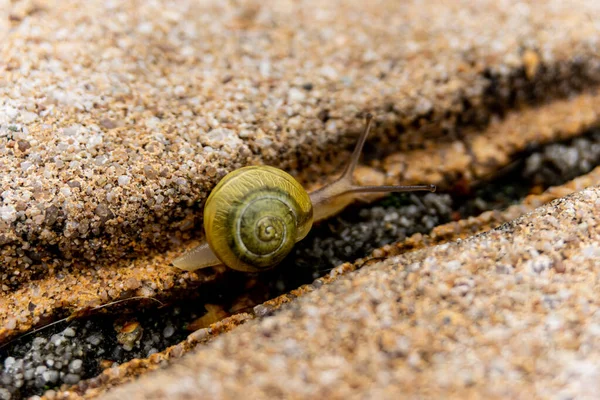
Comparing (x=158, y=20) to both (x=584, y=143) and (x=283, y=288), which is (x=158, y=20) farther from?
(x=584, y=143)

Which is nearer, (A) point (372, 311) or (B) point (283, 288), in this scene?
(A) point (372, 311)

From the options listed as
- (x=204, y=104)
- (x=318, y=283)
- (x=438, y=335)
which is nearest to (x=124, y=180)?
(x=204, y=104)

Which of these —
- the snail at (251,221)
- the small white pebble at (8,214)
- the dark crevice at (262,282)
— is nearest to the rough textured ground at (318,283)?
the dark crevice at (262,282)

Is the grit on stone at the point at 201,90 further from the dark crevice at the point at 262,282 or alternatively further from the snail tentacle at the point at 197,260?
the dark crevice at the point at 262,282

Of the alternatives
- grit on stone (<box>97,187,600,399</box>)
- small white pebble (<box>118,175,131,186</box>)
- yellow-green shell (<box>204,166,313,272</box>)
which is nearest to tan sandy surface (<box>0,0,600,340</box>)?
small white pebble (<box>118,175,131,186</box>)

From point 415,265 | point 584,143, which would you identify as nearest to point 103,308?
point 415,265

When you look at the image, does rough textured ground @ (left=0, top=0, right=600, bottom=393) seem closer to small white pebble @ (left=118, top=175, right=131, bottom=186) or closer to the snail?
small white pebble @ (left=118, top=175, right=131, bottom=186)

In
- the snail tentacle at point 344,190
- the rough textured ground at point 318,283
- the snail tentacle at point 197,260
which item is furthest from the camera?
the snail tentacle at point 344,190
